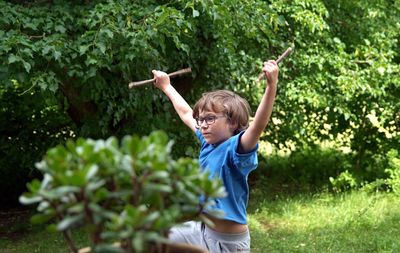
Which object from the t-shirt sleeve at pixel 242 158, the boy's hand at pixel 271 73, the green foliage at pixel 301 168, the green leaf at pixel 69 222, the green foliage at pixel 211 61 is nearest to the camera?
the green leaf at pixel 69 222

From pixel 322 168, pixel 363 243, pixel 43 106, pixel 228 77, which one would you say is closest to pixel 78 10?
pixel 228 77

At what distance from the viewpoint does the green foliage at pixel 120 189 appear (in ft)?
5.17

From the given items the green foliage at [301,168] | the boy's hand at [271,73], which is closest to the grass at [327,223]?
the green foliage at [301,168]

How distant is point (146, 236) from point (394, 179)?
20.6 feet

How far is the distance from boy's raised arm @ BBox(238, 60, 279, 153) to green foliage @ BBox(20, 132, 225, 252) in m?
1.08

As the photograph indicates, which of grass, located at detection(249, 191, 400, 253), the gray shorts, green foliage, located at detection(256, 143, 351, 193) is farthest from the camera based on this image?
green foliage, located at detection(256, 143, 351, 193)

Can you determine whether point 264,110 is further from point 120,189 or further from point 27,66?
point 27,66

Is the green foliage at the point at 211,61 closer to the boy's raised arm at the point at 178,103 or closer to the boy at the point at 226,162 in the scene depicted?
the boy's raised arm at the point at 178,103

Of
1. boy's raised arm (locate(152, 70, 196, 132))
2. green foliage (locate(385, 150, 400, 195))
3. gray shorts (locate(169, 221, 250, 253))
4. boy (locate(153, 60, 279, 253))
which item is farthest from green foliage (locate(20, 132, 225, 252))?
green foliage (locate(385, 150, 400, 195))

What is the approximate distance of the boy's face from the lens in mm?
3287

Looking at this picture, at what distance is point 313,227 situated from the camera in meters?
6.43

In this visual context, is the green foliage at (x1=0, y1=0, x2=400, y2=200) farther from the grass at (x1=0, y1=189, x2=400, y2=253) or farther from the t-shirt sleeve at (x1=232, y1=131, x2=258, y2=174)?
the t-shirt sleeve at (x1=232, y1=131, x2=258, y2=174)

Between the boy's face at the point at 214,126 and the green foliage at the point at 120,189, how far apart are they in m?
1.52

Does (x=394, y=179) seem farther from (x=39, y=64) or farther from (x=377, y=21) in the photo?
(x=39, y=64)
